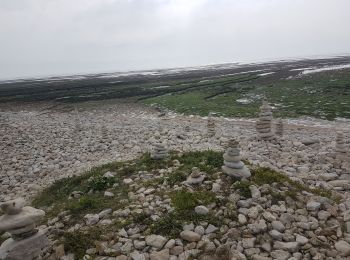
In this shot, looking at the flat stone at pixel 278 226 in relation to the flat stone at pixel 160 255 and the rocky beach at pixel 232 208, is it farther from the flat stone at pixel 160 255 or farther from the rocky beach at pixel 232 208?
the flat stone at pixel 160 255

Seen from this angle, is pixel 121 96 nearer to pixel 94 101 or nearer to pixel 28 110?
pixel 94 101

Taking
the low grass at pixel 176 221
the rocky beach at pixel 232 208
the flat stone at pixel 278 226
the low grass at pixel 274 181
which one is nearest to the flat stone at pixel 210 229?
the rocky beach at pixel 232 208

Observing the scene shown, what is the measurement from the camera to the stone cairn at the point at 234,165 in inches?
430

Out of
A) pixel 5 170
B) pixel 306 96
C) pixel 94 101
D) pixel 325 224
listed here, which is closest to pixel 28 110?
pixel 94 101

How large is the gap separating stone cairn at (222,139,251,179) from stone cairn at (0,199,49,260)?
18.9 feet

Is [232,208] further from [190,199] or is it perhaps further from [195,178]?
[195,178]

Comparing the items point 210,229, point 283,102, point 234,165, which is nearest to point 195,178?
point 234,165

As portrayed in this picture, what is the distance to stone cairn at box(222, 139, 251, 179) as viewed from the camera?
10923 millimetres

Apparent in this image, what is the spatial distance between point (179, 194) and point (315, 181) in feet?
17.6

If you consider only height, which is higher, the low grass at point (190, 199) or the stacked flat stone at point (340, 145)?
the low grass at point (190, 199)

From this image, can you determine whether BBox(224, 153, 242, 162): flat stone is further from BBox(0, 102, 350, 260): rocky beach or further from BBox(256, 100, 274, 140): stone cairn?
BBox(256, 100, 274, 140): stone cairn

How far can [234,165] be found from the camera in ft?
36.5

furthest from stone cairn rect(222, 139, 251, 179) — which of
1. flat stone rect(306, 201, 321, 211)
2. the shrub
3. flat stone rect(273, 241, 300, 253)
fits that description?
the shrub

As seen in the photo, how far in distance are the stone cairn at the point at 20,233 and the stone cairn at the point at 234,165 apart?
5.77 m
